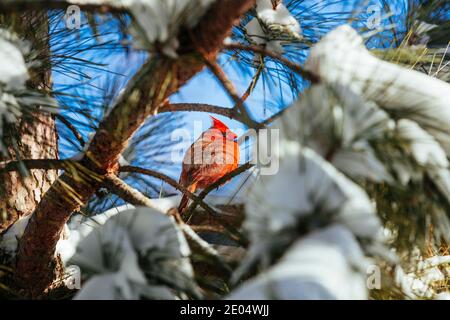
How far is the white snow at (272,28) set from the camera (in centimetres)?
134

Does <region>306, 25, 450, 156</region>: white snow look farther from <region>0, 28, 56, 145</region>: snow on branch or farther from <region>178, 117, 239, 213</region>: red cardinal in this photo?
<region>178, 117, 239, 213</region>: red cardinal

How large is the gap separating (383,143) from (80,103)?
65 cm

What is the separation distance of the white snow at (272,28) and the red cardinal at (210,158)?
76 centimetres

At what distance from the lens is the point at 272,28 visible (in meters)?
1.37

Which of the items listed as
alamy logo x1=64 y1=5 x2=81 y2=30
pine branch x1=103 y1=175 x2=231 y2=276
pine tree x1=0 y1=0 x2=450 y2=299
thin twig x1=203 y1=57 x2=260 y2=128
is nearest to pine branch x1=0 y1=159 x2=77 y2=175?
pine tree x1=0 y1=0 x2=450 y2=299

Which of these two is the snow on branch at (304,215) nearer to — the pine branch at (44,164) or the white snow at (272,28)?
the pine branch at (44,164)

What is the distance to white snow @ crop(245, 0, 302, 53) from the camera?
134 centimetres

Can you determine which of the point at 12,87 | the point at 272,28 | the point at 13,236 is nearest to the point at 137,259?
the point at 12,87

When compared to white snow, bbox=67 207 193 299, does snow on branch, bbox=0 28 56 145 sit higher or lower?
higher

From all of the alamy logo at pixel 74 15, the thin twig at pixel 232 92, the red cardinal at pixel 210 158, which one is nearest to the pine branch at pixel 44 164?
the alamy logo at pixel 74 15

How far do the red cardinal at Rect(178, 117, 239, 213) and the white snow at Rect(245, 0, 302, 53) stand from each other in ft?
2.49

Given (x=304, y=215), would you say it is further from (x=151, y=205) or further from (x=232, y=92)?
(x=151, y=205)

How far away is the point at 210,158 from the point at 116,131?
3.99 ft

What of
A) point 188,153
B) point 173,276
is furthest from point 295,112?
point 188,153
